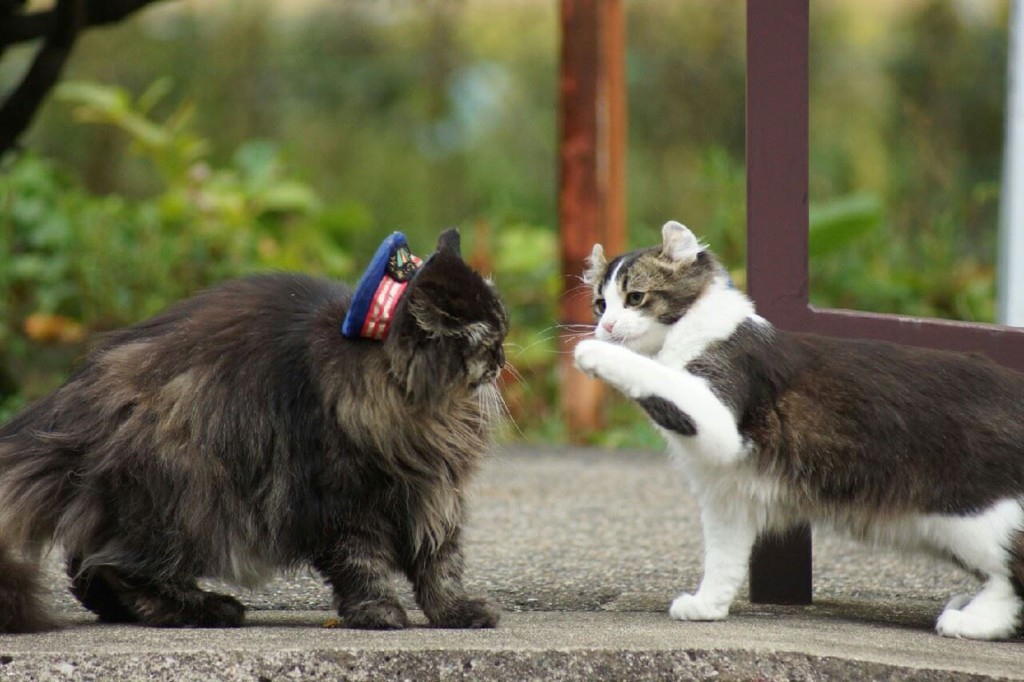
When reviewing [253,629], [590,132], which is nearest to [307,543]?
[253,629]

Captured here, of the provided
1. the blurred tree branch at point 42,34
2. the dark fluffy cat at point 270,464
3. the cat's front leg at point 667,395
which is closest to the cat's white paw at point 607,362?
the cat's front leg at point 667,395

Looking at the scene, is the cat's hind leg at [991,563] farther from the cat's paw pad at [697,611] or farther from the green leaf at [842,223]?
the green leaf at [842,223]

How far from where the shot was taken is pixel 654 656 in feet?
8.35

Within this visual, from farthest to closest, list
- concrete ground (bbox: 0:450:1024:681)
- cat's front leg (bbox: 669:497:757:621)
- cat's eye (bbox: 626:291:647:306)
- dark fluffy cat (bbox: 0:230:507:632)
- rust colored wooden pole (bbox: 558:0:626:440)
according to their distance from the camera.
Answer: rust colored wooden pole (bbox: 558:0:626:440) → cat's eye (bbox: 626:291:647:306) → cat's front leg (bbox: 669:497:757:621) → dark fluffy cat (bbox: 0:230:507:632) → concrete ground (bbox: 0:450:1024:681)

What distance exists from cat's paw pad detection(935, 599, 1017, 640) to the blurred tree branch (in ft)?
11.9

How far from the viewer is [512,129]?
9781mm

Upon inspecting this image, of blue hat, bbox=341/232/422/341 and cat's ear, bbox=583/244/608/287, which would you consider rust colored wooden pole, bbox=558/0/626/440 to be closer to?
cat's ear, bbox=583/244/608/287

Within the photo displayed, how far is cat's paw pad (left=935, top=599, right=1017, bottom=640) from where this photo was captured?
2.87 meters

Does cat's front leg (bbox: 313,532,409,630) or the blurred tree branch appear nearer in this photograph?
cat's front leg (bbox: 313,532,409,630)

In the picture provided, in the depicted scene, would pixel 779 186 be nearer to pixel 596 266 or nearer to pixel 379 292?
pixel 596 266

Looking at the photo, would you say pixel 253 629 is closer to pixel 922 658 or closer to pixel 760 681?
pixel 760 681

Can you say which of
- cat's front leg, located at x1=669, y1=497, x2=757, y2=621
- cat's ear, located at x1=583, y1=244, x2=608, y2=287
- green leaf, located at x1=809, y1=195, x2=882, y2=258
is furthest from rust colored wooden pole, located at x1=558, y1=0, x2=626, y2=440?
cat's front leg, located at x1=669, y1=497, x2=757, y2=621

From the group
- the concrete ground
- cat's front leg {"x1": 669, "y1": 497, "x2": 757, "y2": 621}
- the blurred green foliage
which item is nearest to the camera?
the concrete ground

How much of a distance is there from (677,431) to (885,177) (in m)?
6.96
